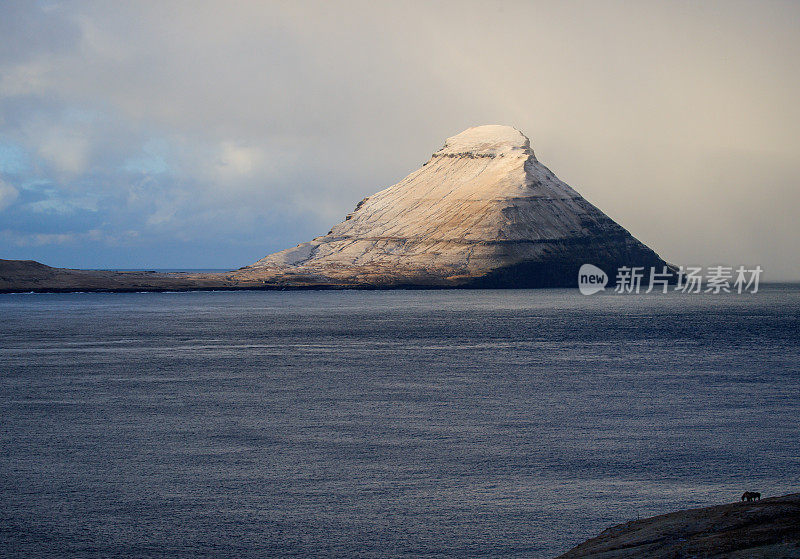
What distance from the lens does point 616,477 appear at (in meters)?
19.7

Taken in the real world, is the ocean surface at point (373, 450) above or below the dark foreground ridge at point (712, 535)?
below

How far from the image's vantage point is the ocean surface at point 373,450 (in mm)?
16016

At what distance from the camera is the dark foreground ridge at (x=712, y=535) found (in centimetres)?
1098

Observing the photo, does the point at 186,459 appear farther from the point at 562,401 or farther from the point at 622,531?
the point at 562,401

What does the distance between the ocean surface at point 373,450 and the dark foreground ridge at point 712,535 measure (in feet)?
7.99

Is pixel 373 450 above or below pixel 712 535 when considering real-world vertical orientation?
below

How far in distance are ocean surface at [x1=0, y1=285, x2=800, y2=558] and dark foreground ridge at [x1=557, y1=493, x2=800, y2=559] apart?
2.43 m

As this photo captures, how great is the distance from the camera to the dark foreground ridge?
36.0 feet

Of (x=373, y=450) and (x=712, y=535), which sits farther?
(x=373, y=450)

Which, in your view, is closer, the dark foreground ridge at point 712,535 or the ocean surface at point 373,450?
the dark foreground ridge at point 712,535

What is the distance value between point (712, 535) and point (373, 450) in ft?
39.6

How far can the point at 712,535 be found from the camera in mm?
11969

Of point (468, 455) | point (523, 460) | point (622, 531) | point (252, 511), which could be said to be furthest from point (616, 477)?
point (252, 511)

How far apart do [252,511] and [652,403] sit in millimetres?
19722
